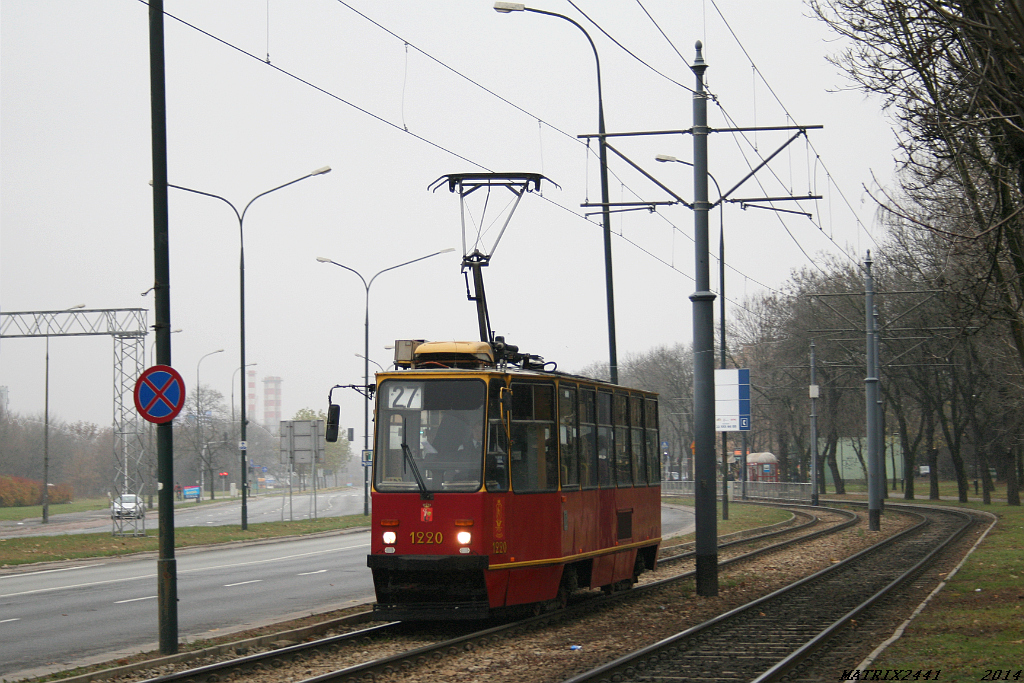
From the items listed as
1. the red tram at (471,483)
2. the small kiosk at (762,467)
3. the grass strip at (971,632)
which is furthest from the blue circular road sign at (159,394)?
the small kiosk at (762,467)

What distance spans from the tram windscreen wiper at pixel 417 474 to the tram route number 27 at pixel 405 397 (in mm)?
418

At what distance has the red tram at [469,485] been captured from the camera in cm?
1254

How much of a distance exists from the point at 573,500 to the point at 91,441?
105568 mm

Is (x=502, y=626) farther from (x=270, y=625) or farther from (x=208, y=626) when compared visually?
(x=208, y=626)

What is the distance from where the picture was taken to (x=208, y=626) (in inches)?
550

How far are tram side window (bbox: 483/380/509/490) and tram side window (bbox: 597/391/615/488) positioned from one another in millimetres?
2680

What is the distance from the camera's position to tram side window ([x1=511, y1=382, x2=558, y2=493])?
13.0 meters

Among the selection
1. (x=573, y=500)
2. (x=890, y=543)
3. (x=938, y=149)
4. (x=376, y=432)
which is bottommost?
(x=890, y=543)

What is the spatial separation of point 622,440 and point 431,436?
4.26 m

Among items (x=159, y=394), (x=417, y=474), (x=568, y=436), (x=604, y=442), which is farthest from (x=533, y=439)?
(x=159, y=394)

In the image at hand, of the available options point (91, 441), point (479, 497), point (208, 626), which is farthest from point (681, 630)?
point (91, 441)

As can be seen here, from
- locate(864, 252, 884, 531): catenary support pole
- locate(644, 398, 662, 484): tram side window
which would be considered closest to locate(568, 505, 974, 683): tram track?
locate(644, 398, 662, 484): tram side window

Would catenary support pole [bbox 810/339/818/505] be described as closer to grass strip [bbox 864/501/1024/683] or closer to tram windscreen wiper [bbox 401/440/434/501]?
grass strip [bbox 864/501/1024/683]

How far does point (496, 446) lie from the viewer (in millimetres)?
12719
